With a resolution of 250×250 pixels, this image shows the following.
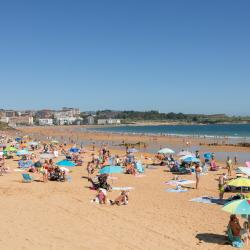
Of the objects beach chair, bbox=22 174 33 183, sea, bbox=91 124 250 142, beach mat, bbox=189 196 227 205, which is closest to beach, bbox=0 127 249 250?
beach mat, bbox=189 196 227 205

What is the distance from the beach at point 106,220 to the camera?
32.1ft

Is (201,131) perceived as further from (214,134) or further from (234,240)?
(234,240)

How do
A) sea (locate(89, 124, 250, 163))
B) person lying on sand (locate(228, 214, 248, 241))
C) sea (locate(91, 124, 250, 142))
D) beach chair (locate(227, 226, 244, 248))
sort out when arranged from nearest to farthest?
beach chair (locate(227, 226, 244, 248)), person lying on sand (locate(228, 214, 248, 241)), sea (locate(89, 124, 250, 163)), sea (locate(91, 124, 250, 142))

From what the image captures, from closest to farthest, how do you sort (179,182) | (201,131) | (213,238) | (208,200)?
(213,238) → (208,200) → (179,182) → (201,131)

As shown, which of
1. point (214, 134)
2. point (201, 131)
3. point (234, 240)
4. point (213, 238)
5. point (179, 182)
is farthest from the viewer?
point (201, 131)

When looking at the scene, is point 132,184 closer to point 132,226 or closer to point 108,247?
point 132,226

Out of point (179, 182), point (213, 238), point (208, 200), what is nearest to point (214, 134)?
point (179, 182)

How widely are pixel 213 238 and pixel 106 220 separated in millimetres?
3181

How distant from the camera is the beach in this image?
977cm

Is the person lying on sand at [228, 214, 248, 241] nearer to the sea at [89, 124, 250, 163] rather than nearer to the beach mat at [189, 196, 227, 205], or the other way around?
the beach mat at [189, 196, 227, 205]

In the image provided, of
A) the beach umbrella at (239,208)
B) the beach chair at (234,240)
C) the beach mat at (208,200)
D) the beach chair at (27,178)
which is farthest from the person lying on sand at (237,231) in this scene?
the beach chair at (27,178)

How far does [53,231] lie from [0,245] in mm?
1569

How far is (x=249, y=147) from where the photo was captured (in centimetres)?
4641

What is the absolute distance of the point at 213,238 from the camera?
1039 cm
